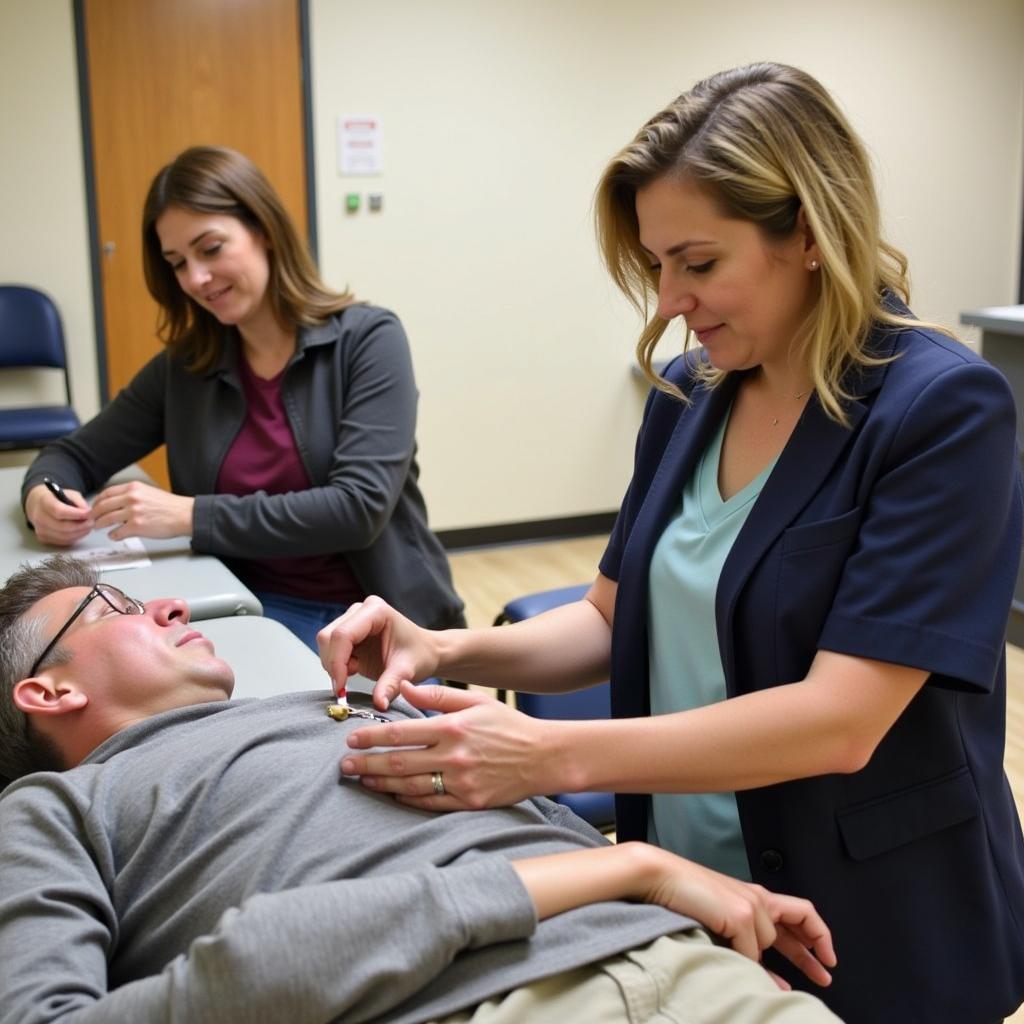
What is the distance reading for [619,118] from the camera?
530cm

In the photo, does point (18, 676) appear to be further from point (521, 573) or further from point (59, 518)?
point (521, 573)

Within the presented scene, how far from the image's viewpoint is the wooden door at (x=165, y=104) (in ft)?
15.2

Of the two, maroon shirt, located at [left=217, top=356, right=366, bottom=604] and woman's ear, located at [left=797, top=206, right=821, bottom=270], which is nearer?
woman's ear, located at [left=797, top=206, right=821, bottom=270]

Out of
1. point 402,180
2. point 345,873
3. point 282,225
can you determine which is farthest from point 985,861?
point 402,180

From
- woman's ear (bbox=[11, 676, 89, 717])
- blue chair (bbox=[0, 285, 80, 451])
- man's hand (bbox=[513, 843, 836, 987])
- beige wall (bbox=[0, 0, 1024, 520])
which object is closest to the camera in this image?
man's hand (bbox=[513, 843, 836, 987])

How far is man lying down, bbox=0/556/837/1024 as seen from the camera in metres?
0.99

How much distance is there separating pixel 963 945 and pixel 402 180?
4.25 meters

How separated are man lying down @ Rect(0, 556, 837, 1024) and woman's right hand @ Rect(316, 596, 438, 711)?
62 mm

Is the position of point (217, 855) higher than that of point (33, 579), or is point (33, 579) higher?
point (33, 579)

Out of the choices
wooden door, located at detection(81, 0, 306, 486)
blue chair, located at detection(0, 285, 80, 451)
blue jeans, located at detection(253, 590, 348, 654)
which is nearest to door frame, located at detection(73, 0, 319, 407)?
wooden door, located at detection(81, 0, 306, 486)

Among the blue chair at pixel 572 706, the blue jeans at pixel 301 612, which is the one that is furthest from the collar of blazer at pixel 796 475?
the blue jeans at pixel 301 612

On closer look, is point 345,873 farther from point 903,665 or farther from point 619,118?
point 619,118

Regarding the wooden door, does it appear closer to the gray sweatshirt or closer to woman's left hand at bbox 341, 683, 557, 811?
the gray sweatshirt

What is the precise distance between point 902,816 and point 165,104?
4338 mm
